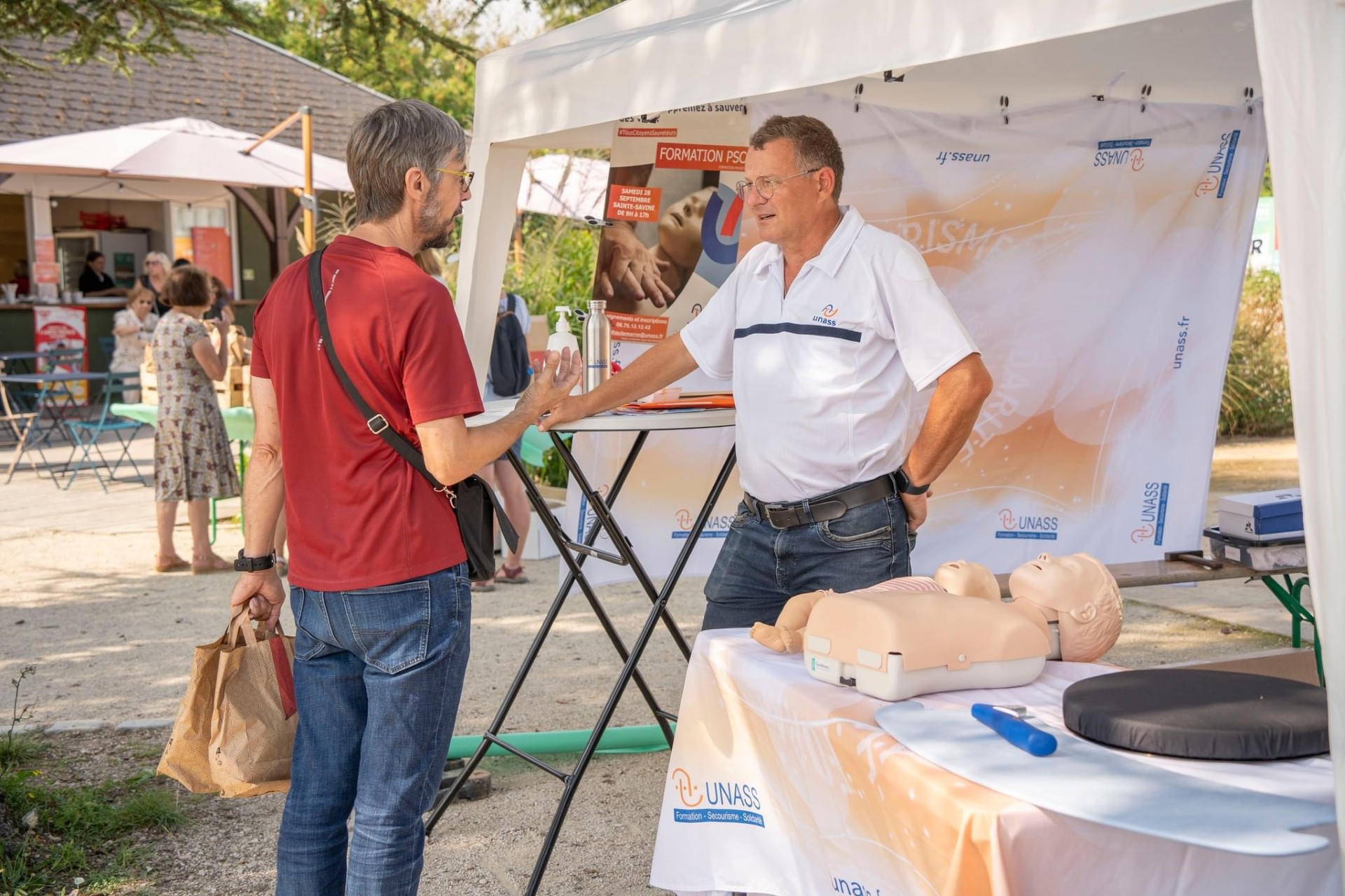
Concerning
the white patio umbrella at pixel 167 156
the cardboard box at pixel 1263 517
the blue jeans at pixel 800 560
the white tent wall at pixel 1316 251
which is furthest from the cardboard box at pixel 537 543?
the white tent wall at pixel 1316 251

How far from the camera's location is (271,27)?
6.45 metres

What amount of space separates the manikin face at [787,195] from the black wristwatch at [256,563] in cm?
137

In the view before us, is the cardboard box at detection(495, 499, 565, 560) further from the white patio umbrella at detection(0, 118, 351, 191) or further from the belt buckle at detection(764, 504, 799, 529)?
the white patio umbrella at detection(0, 118, 351, 191)

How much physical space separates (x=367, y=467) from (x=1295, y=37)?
1.63 meters

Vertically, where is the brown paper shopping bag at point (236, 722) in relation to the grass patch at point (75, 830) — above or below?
above

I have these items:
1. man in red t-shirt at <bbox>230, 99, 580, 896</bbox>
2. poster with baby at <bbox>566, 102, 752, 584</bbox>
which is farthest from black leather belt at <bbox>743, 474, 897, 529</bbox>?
poster with baby at <bbox>566, 102, 752, 584</bbox>

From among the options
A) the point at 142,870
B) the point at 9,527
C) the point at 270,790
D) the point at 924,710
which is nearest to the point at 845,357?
the point at 924,710

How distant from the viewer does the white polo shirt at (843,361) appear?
2855 millimetres

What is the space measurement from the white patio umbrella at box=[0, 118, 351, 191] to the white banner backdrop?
26.2 feet

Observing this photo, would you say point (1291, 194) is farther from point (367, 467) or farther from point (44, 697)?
point (44, 697)

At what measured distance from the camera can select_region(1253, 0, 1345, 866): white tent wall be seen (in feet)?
5.57

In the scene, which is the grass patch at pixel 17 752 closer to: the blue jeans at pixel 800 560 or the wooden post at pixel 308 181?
the blue jeans at pixel 800 560

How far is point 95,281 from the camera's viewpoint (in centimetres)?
1556

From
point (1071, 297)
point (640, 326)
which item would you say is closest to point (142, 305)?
point (640, 326)
